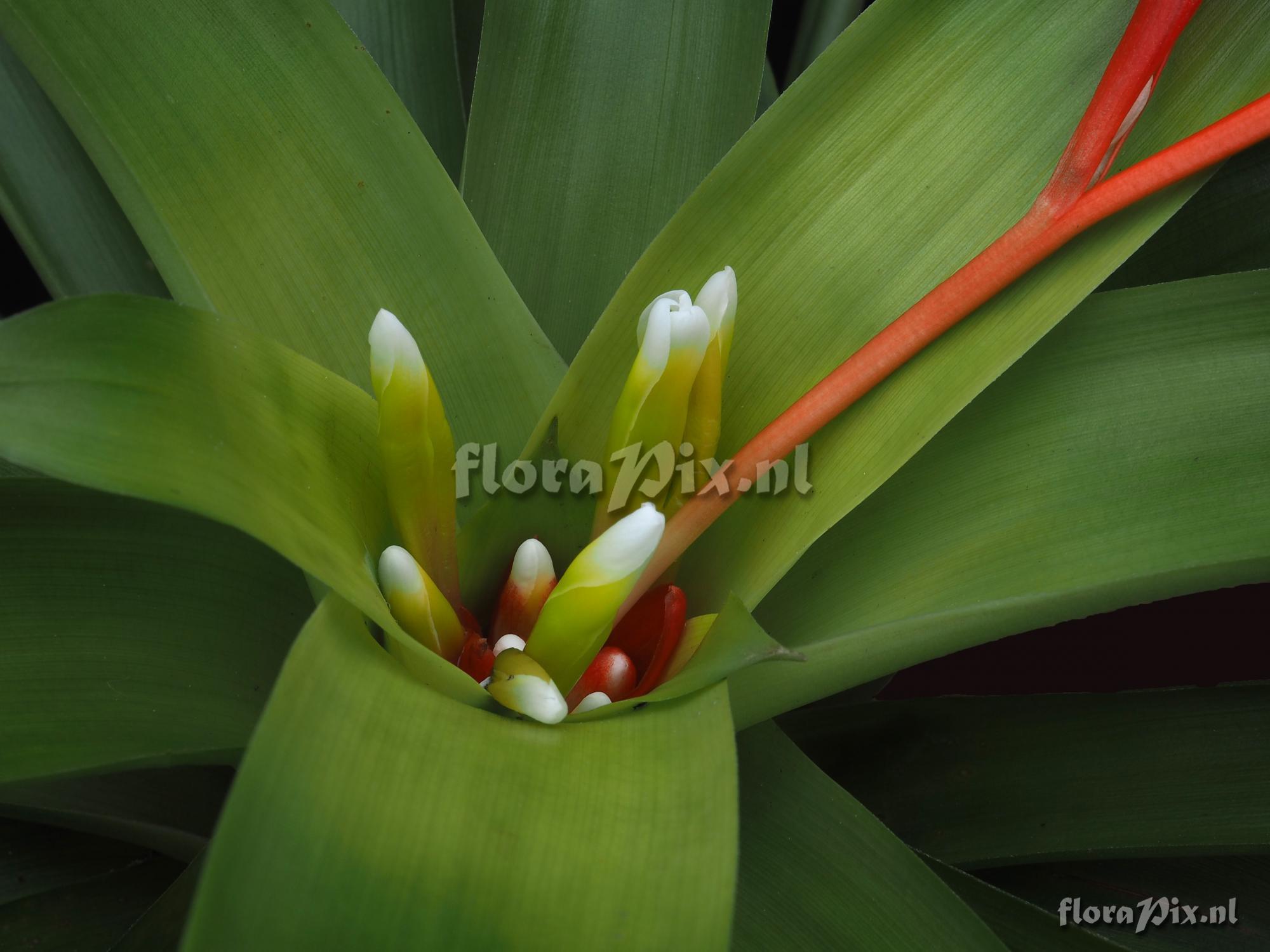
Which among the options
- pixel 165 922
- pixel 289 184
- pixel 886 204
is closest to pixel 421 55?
pixel 289 184

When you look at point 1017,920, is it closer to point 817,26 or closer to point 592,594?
point 592,594

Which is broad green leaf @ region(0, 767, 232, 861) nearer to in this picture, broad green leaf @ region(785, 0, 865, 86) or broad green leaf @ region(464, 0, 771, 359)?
broad green leaf @ region(464, 0, 771, 359)

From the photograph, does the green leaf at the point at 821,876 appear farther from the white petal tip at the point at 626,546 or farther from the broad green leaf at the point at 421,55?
the broad green leaf at the point at 421,55

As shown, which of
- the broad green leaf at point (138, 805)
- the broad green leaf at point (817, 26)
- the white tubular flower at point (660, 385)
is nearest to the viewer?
the white tubular flower at point (660, 385)

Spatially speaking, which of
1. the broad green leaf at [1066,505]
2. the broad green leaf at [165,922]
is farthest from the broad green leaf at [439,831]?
the broad green leaf at [165,922]

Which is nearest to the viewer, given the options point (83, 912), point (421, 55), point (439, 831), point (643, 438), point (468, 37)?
point (439, 831)

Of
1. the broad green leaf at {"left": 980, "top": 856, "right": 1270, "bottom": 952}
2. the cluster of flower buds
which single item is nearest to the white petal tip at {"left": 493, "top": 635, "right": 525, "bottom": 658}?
the cluster of flower buds
